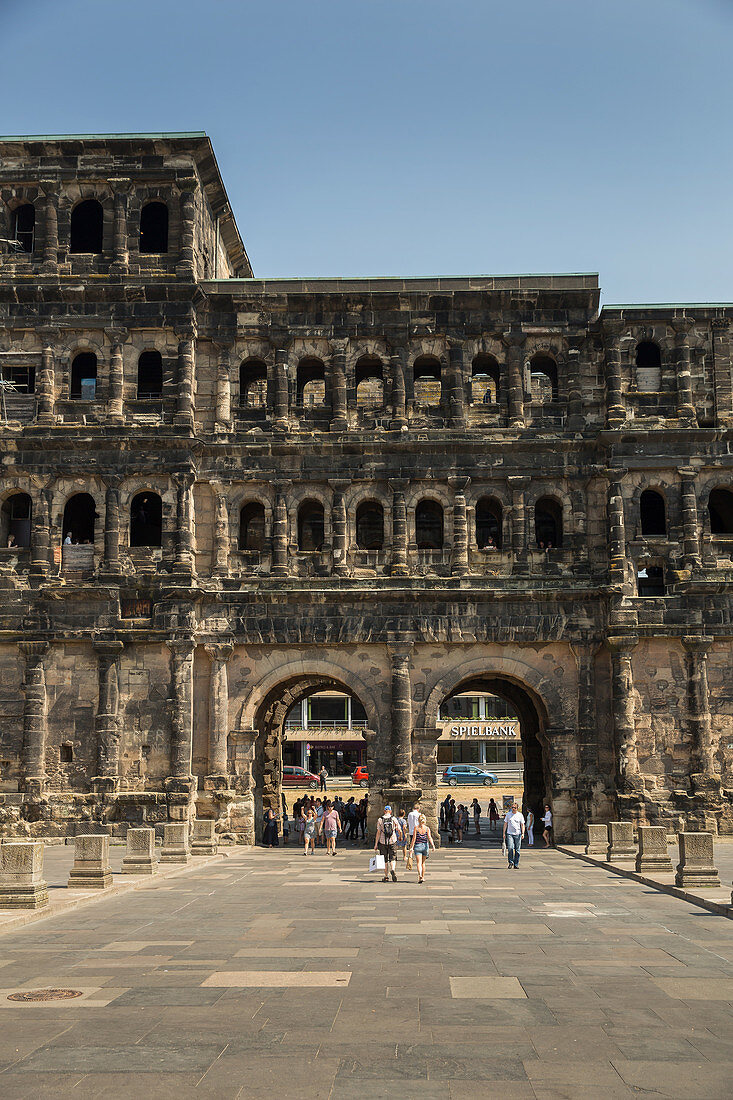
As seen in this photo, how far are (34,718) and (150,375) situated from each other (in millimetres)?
11838

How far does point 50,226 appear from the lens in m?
36.2

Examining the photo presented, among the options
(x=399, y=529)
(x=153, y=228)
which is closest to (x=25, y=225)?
(x=153, y=228)

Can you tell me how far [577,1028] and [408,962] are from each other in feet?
13.7

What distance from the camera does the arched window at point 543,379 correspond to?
3684 cm

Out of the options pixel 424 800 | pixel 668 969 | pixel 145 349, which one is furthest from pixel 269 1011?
pixel 145 349

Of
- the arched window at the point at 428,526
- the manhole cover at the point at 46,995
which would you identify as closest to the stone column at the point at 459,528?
the arched window at the point at 428,526

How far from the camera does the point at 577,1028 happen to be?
11469 mm

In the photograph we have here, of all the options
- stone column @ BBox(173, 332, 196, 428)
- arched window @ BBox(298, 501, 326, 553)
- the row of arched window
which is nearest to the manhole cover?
stone column @ BBox(173, 332, 196, 428)

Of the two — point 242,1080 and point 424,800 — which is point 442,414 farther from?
point 242,1080

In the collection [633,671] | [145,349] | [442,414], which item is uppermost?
[145,349]

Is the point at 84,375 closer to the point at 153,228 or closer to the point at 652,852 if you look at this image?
the point at 153,228

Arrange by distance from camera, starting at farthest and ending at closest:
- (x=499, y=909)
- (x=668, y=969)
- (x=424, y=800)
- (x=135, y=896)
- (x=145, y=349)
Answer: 1. (x=145, y=349)
2. (x=424, y=800)
3. (x=135, y=896)
4. (x=499, y=909)
5. (x=668, y=969)

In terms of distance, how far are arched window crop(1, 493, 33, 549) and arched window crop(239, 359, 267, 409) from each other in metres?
7.81

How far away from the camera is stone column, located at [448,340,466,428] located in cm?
3578
